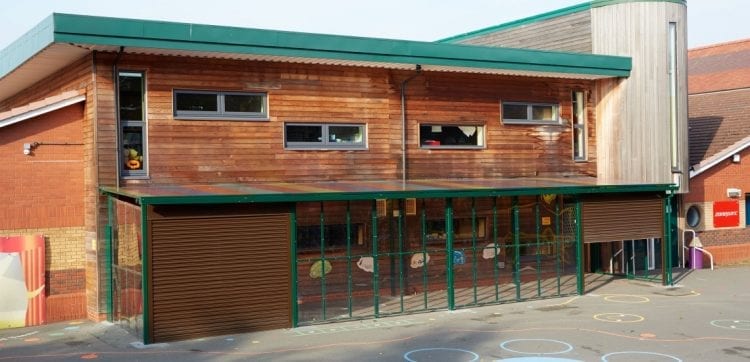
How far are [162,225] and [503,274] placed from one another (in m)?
9.48

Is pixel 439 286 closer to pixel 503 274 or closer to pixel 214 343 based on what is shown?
pixel 503 274

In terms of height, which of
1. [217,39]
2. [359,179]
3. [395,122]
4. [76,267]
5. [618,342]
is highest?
[217,39]

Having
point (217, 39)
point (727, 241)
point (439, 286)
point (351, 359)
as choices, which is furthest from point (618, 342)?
point (727, 241)

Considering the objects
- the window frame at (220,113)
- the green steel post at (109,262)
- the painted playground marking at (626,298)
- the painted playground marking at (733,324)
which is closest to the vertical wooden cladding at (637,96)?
the painted playground marking at (626,298)

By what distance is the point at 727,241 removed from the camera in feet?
82.9

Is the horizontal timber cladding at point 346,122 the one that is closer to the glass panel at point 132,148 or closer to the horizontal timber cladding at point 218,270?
the glass panel at point 132,148

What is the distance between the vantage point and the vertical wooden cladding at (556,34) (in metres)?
22.0

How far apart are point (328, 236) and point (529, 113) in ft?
20.5

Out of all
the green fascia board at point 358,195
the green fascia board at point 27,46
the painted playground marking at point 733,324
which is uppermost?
the green fascia board at point 27,46

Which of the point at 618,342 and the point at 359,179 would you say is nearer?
the point at 618,342

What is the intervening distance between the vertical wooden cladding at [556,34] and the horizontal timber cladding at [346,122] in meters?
1.43

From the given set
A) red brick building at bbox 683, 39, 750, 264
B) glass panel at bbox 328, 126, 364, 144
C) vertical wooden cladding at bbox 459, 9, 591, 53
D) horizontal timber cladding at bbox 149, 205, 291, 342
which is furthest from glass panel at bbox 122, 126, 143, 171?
red brick building at bbox 683, 39, 750, 264

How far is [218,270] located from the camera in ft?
45.7

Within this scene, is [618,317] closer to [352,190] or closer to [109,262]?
[352,190]
